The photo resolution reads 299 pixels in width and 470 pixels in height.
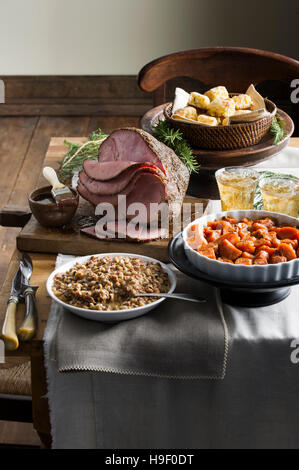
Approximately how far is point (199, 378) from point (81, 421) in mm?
258

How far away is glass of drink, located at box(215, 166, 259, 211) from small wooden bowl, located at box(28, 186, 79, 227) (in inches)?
14.3

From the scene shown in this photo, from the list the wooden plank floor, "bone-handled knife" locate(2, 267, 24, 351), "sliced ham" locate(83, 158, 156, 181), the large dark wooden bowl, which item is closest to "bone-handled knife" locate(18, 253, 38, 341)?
"bone-handled knife" locate(2, 267, 24, 351)

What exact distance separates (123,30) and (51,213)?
2894 millimetres

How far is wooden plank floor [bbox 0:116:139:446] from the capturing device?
331cm

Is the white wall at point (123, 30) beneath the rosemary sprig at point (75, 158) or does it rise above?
beneath

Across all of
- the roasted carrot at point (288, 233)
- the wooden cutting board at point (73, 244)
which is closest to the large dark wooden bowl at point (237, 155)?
the wooden cutting board at point (73, 244)

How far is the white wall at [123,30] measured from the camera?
3.83 m

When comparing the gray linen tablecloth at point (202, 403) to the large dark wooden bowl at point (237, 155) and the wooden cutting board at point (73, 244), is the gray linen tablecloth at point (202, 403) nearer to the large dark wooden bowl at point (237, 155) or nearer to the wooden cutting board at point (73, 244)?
the wooden cutting board at point (73, 244)

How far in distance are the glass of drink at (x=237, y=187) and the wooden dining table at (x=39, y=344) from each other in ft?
1.46

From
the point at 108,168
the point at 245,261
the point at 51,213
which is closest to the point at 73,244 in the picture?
the point at 51,213

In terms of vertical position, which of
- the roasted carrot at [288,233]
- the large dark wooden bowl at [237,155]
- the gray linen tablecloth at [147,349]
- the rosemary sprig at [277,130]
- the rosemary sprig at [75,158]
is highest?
the roasted carrot at [288,233]

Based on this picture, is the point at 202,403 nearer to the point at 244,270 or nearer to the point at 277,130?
the point at 244,270

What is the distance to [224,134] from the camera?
5.37 feet

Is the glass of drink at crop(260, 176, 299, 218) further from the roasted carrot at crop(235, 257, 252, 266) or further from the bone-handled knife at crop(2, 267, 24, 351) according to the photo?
the bone-handled knife at crop(2, 267, 24, 351)
